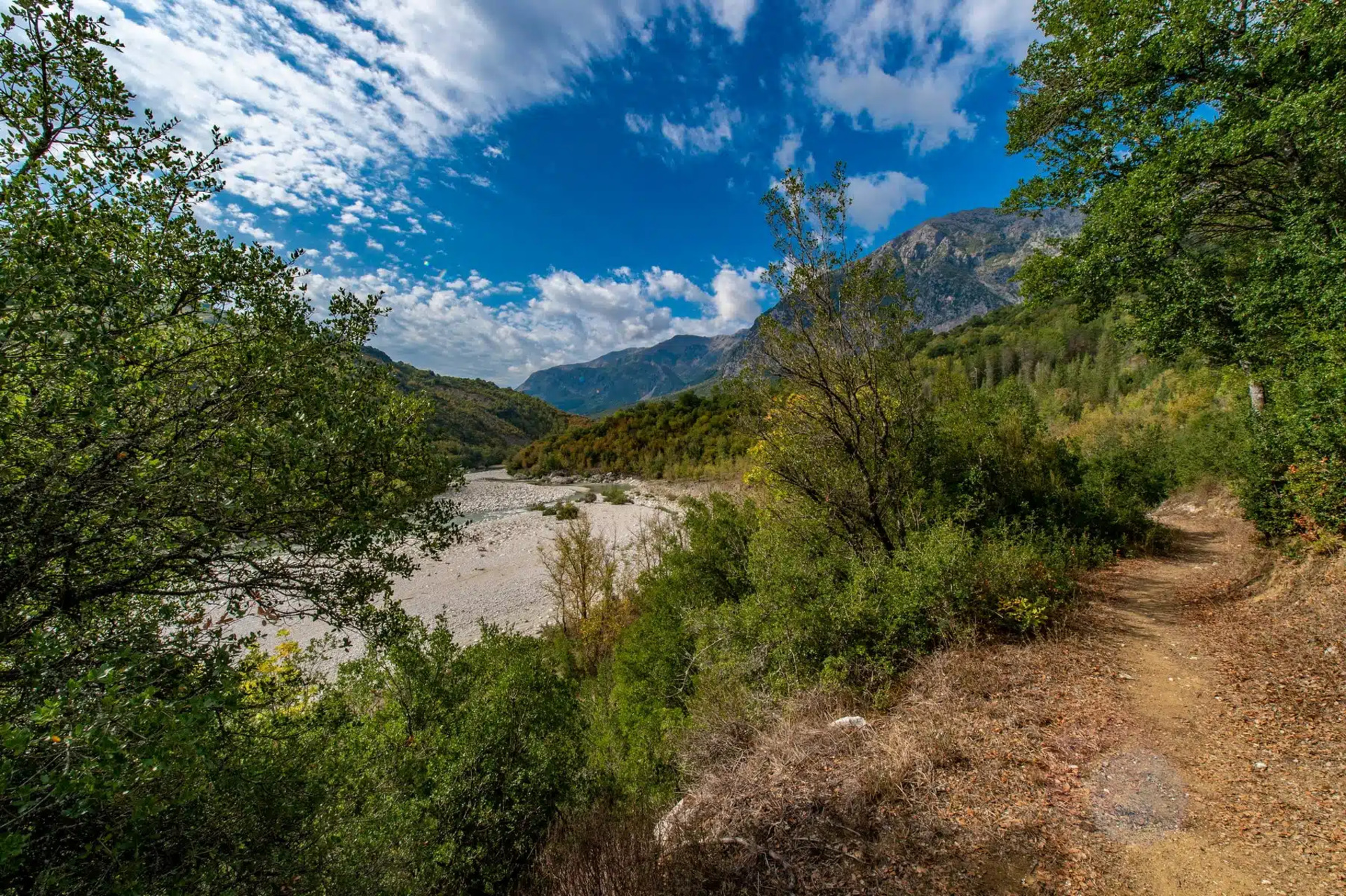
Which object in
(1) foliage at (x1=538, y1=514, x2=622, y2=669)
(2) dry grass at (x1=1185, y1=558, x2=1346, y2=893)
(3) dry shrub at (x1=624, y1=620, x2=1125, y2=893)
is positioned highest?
(2) dry grass at (x1=1185, y1=558, x2=1346, y2=893)

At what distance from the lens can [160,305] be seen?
354 centimetres

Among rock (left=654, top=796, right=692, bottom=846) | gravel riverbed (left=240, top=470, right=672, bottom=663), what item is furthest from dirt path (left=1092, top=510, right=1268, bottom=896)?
gravel riverbed (left=240, top=470, right=672, bottom=663)

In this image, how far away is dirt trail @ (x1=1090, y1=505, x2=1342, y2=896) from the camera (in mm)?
3102

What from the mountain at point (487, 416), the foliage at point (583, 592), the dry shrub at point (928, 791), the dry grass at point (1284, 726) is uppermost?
the mountain at point (487, 416)

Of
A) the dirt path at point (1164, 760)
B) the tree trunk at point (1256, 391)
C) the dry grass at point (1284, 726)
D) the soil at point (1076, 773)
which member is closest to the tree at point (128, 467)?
the soil at point (1076, 773)

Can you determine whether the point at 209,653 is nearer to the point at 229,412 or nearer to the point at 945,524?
the point at 229,412

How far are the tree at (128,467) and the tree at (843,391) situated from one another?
5.88 meters

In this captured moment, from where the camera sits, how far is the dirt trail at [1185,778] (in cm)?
310

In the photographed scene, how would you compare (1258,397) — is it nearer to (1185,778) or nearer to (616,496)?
(1185,778)

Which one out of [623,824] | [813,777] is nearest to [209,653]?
[623,824]

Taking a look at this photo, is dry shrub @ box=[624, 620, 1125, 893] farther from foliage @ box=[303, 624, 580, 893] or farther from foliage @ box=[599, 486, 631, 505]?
foliage @ box=[599, 486, 631, 505]

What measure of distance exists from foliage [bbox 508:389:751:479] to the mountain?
1069cm

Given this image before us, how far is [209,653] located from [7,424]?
2091 millimetres

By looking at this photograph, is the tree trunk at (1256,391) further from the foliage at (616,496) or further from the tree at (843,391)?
the foliage at (616,496)
